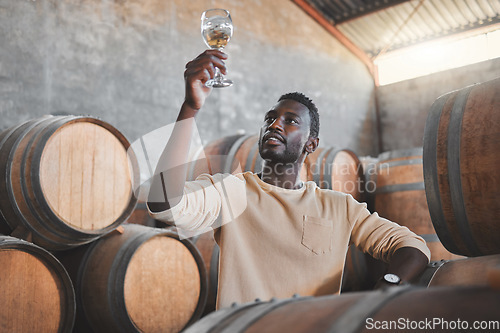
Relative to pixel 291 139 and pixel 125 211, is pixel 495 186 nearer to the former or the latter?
pixel 291 139

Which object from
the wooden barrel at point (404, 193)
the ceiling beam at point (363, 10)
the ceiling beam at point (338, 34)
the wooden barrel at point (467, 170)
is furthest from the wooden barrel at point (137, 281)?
the ceiling beam at point (363, 10)

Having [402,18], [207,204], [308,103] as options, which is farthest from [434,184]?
[402,18]

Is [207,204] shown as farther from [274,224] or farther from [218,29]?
[218,29]

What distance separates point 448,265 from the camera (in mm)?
1644

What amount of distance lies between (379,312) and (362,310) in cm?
3

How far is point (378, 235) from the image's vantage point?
1.93 meters

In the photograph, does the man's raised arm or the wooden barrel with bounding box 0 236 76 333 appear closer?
the man's raised arm

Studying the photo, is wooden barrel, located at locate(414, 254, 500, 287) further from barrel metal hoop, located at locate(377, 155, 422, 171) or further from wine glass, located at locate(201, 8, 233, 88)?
barrel metal hoop, located at locate(377, 155, 422, 171)

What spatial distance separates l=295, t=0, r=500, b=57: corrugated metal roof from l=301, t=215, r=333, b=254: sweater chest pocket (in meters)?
7.50

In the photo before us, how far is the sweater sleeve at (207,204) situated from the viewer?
1.63m

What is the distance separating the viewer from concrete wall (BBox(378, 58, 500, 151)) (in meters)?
9.01

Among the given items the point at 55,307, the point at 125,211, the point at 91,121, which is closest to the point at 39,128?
the point at 91,121

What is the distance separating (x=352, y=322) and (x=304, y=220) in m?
1.14

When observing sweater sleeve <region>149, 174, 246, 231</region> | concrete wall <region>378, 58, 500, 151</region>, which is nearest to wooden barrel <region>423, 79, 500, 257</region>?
sweater sleeve <region>149, 174, 246, 231</region>
